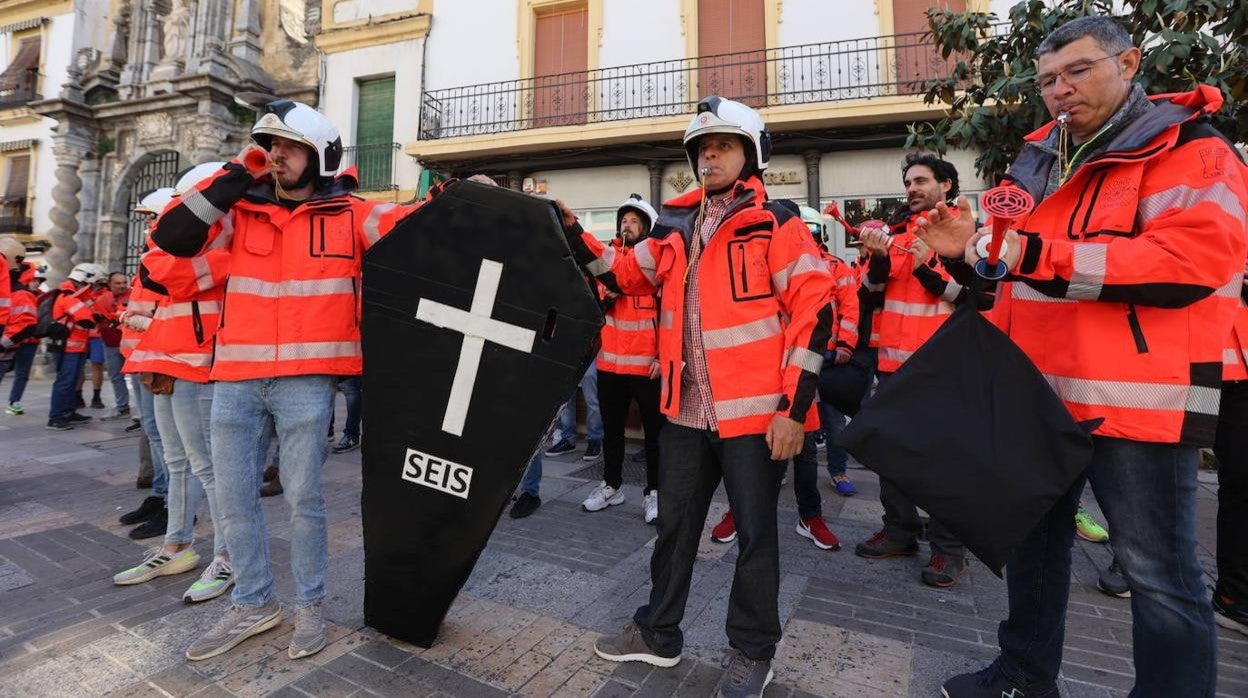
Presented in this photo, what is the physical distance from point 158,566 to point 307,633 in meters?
1.46

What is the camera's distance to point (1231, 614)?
2715 mm

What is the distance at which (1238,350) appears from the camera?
2.53 m

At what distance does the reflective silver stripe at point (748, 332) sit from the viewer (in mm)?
2215

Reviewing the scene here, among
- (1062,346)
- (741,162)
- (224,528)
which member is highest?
(741,162)

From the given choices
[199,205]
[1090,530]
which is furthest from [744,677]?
[1090,530]

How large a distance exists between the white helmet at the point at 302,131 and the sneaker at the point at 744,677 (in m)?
2.52

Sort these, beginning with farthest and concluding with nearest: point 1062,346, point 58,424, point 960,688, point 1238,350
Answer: point 58,424
point 1238,350
point 960,688
point 1062,346

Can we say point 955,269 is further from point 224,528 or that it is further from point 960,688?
point 224,528

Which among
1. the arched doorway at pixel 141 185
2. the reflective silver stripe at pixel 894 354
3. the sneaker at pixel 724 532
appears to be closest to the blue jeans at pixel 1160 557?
the reflective silver stripe at pixel 894 354

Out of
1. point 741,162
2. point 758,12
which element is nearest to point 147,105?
point 758,12

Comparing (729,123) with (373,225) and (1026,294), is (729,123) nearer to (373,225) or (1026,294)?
(1026,294)

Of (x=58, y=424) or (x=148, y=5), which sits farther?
(x=148, y=5)

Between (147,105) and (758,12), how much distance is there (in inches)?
573

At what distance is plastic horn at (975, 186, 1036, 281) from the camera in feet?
5.10
